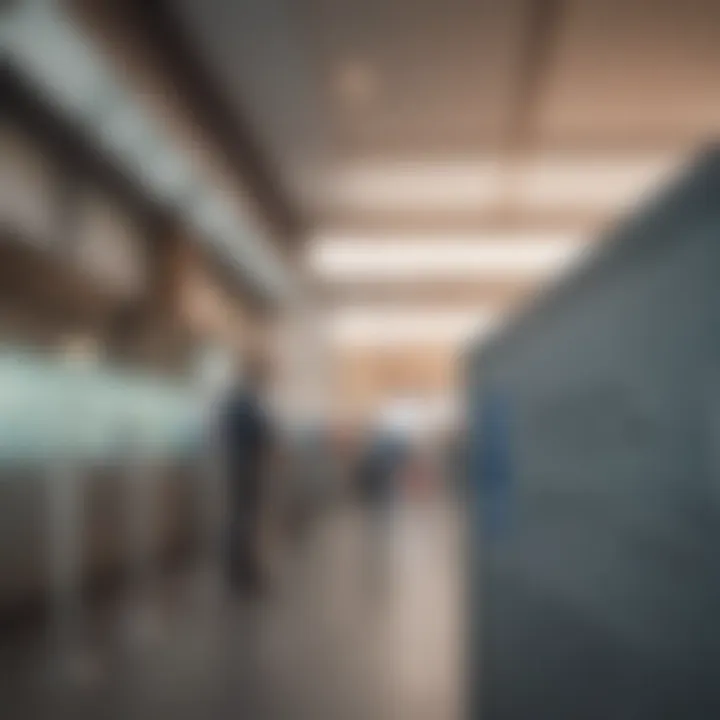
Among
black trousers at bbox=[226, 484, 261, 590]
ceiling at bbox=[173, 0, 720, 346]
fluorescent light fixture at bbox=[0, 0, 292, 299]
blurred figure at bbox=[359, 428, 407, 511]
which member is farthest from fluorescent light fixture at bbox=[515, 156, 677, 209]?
blurred figure at bbox=[359, 428, 407, 511]

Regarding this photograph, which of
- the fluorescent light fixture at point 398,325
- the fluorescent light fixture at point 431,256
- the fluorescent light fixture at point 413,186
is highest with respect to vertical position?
the fluorescent light fixture at point 398,325

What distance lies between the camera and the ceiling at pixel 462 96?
6016 millimetres

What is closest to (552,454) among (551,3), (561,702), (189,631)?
(561,702)

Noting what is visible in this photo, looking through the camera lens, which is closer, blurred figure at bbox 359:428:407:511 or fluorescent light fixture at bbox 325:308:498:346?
fluorescent light fixture at bbox 325:308:498:346

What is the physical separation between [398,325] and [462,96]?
14.7 meters

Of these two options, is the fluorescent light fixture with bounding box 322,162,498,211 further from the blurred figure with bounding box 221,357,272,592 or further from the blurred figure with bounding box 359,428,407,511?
the blurred figure with bounding box 359,428,407,511

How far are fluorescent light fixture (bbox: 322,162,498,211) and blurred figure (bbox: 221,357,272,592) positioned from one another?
2.76m

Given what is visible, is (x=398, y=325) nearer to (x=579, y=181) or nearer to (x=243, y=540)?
(x=579, y=181)

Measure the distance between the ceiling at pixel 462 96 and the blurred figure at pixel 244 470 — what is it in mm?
2548

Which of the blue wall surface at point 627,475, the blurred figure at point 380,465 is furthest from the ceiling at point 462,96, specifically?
the blurred figure at point 380,465

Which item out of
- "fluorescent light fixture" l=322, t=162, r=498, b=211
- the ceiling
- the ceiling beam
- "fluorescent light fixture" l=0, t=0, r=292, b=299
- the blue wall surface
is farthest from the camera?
"fluorescent light fixture" l=322, t=162, r=498, b=211

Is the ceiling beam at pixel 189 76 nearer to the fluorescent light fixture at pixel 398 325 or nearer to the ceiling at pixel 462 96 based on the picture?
the ceiling at pixel 462 96

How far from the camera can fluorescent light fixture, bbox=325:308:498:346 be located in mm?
19500

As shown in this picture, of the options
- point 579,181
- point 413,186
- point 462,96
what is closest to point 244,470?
point 462,96
